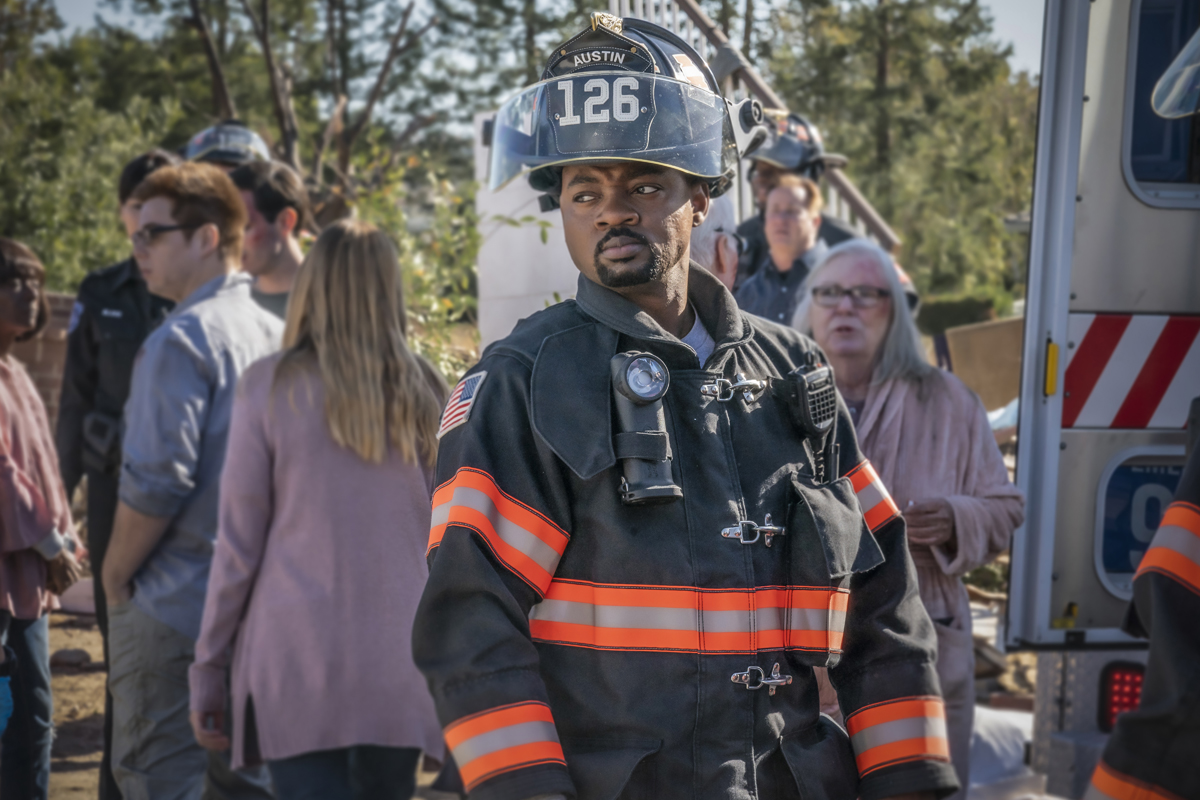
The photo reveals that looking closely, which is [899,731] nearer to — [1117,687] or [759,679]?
[759,679]

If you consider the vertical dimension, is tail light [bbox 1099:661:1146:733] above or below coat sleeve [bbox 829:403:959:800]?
below

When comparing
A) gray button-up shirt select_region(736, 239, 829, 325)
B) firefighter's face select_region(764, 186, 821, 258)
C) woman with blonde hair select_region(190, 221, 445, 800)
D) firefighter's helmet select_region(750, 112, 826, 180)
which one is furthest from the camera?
firefighter's helmet select_region(750, 112, 826, 180)

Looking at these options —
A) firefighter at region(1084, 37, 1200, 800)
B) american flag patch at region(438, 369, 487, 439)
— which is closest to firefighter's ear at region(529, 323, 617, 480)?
american flag patch at region(438, 369, 487, 439)

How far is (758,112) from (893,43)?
74.1 feet

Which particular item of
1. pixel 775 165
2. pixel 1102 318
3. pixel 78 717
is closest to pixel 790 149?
pixel 775 165

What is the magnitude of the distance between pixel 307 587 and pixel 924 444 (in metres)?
1.98

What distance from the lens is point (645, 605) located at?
1786 mm

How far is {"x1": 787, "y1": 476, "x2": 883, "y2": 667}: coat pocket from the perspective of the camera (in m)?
1.89

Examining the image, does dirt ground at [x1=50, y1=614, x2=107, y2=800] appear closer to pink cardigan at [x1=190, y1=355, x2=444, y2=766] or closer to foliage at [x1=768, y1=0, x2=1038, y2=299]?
pink cardigan at [x1=190, y1=355, x2=444, y2=766]

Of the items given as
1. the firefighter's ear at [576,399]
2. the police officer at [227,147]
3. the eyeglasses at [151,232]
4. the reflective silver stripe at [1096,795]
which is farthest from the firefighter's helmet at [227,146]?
the reflective silver stripe at [1096,795]

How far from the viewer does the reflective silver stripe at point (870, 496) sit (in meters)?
2.12

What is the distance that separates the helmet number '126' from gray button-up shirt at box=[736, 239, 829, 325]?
9.99ft

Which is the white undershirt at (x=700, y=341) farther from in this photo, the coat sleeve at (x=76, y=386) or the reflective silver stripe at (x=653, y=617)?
the coat sleeve at (x=76, y=386)

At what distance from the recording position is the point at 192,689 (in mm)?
3195
